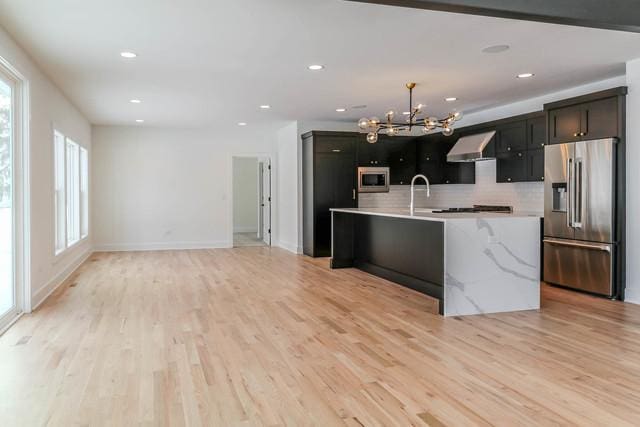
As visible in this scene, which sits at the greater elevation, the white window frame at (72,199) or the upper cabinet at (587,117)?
the upper cabinet at (587,117)

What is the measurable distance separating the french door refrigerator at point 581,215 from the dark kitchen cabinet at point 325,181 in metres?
3.79

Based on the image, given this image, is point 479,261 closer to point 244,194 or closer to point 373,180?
point 373,180

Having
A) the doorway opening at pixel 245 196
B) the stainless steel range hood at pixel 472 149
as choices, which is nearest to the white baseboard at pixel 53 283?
the doorway opening at pixel 245 196

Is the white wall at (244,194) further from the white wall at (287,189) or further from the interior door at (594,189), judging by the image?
the interior door at (594,189)

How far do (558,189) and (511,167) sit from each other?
1.43 meters

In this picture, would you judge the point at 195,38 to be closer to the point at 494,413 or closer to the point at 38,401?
the point at 38,401

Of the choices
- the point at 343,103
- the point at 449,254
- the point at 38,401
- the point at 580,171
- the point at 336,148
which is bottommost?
the point at 38,401

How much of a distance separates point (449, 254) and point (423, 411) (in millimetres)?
2288

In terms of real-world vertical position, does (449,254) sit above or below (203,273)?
above

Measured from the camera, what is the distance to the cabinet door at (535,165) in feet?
22.1

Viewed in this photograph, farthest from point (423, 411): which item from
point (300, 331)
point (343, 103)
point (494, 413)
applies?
point (343, 103)

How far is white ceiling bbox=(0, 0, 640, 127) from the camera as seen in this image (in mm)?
3873

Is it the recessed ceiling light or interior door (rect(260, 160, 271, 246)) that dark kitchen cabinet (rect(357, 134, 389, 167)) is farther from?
the recessed ceiling light

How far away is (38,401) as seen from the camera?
2.72 meters
